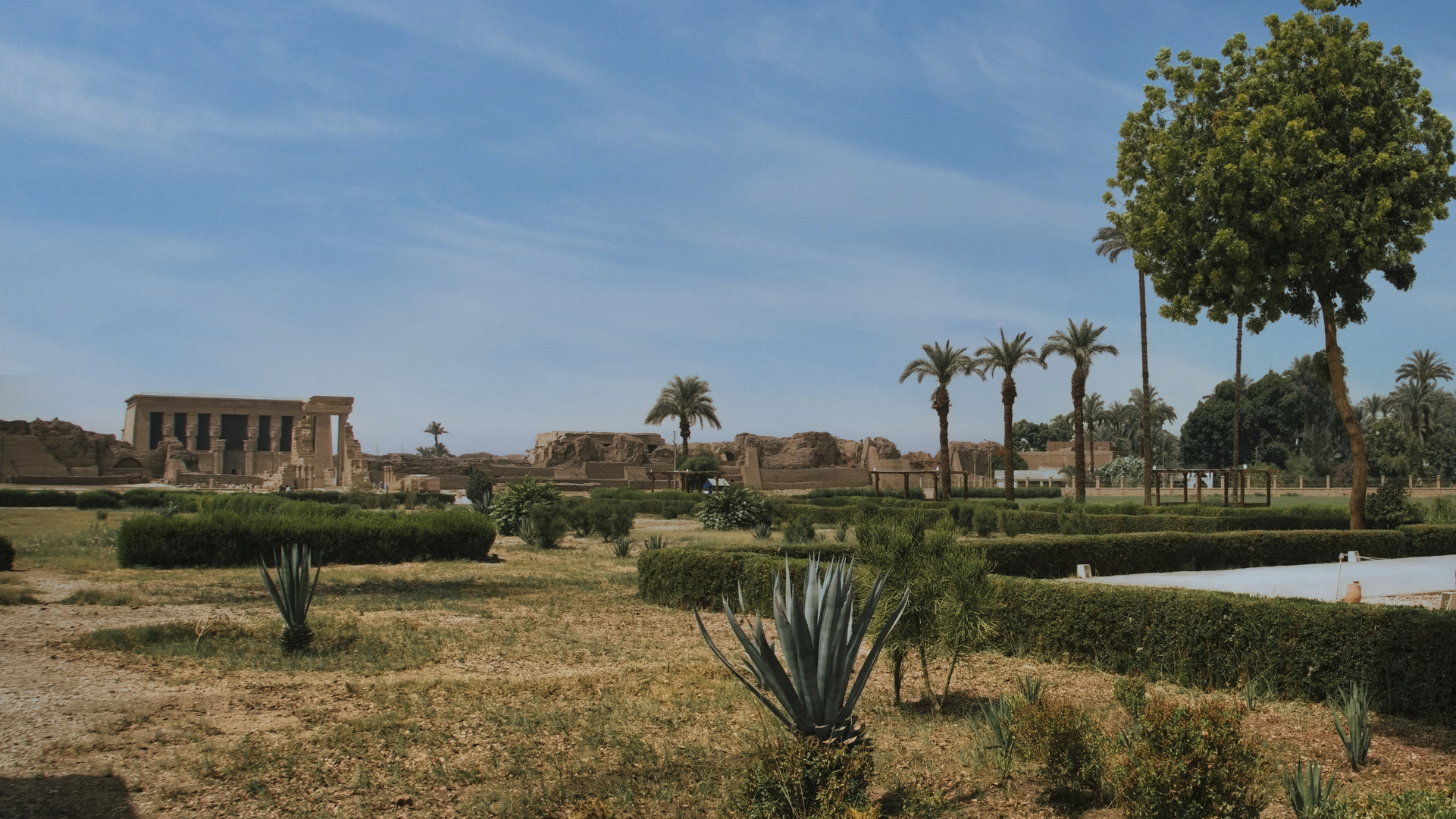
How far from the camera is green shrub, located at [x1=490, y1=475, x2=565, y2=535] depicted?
21578mm

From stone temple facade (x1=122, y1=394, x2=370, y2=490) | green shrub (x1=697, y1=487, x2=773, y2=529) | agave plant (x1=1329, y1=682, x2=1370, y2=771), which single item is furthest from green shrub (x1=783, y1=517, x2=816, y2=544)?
stone temple facade (x1=122, y1=394, x2=370, y2=490)

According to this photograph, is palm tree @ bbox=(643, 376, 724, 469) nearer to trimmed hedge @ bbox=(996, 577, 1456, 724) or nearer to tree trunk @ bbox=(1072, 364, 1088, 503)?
tree trunk @ bbox=(1072, 364, 1088, 503)

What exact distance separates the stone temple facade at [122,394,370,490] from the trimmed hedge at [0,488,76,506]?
54.3 feet

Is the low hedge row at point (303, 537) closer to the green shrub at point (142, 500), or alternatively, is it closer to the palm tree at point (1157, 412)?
the green shrub at point (142, 500)

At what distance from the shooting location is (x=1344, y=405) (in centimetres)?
1894

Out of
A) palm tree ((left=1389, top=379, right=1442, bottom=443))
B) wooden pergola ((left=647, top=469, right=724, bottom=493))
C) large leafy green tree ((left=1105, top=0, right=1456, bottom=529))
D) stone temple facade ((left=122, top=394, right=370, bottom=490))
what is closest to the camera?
Result: large leafy green tree ((left=1105, top=0, right=1456, bottom=529))

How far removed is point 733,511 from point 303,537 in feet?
40.5

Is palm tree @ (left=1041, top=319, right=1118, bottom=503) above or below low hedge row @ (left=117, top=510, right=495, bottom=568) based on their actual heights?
above

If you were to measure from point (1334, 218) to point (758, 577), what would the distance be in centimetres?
1400

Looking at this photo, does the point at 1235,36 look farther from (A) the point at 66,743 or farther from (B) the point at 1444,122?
(A) the point at 66,743

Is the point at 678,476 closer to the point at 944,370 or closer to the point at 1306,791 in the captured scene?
the point at 944,370

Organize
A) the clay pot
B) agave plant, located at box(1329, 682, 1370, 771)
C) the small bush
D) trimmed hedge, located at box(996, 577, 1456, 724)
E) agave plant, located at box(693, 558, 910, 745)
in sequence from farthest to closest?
the clay pot
trimmed hedge, located at box(996, 577, 1456, 724)
agave plant, located at box(1329, 682, 1370, 771)
agave plant, located at box(693, 558, 910, 745)
the small bush

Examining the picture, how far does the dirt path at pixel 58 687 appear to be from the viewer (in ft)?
17.6

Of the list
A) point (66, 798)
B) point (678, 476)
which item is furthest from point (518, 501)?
point (678, 476)
